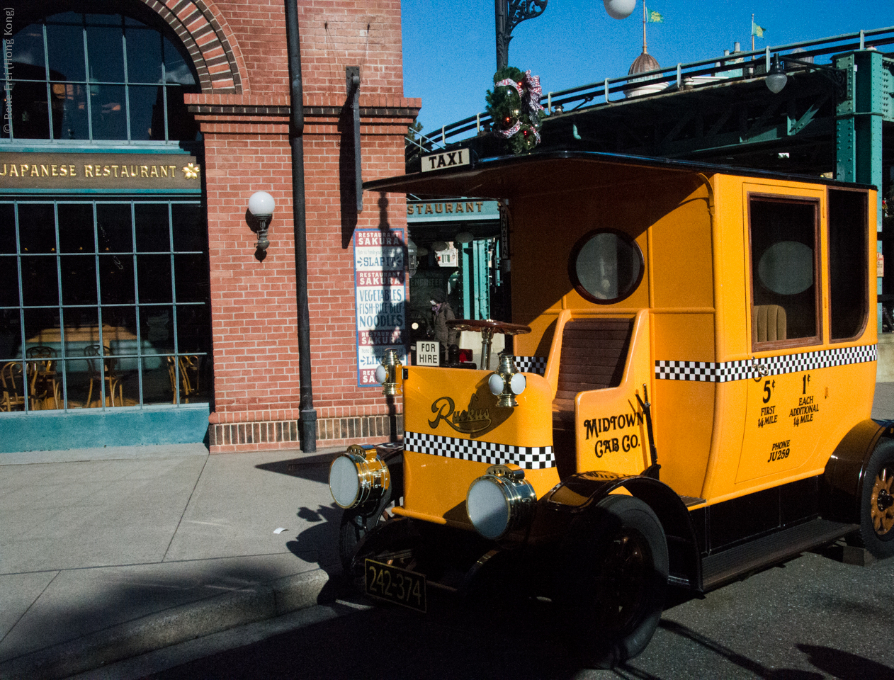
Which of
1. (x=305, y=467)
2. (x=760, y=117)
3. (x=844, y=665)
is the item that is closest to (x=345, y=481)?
(x=844, y=665)

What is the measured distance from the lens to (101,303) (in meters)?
8.89

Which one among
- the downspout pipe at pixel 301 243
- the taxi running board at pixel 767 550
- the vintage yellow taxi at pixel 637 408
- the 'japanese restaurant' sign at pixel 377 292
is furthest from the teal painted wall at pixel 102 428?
the taxi running board at pixel 767 550

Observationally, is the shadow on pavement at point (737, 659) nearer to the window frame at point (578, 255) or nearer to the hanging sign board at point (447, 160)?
the window frame at point (578, 255)

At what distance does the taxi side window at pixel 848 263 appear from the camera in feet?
17.4

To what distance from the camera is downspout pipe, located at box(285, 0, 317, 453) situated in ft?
27.6

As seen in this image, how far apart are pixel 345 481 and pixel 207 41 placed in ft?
20.2

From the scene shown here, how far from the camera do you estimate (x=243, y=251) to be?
28.1 feet

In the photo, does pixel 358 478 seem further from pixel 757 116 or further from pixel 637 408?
pixel 757 116

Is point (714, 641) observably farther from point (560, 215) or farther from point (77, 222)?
point (77, 222)

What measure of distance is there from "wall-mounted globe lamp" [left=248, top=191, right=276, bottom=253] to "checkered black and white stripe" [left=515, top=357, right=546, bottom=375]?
4.20 metres

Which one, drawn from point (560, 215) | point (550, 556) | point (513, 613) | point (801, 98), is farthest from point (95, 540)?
point (801, 98)

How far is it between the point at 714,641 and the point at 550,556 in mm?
1179

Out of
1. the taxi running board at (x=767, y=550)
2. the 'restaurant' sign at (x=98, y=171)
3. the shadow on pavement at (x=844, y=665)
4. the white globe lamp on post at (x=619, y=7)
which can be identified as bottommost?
the shadow on pavement at (x=844, y=665)

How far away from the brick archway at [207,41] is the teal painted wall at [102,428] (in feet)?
12.2
